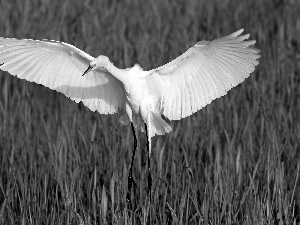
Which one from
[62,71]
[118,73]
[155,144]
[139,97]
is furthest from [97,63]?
[155,144]

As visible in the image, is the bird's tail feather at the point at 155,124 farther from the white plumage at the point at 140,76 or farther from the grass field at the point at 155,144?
the grass field at the point at 155,144

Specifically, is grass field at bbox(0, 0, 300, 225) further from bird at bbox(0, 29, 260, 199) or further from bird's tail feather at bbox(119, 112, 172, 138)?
bird at bbox(0, 29, 260, 199)

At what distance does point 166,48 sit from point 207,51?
2162 mm

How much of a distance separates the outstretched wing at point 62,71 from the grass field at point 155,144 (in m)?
0.23

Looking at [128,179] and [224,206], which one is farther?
[128,179]

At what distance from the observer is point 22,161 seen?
139 inches

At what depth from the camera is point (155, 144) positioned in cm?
386

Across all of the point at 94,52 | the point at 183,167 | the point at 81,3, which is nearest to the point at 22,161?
the point at 183,167

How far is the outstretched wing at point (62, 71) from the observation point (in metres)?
3.24

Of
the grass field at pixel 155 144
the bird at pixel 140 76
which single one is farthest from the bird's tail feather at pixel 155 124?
the grass field at pixel 155 144

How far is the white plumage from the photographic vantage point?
10.3ft

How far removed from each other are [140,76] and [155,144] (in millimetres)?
718

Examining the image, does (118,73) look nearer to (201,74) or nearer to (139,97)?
(139,97)

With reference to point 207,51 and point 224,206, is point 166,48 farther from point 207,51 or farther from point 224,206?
point 224,206
